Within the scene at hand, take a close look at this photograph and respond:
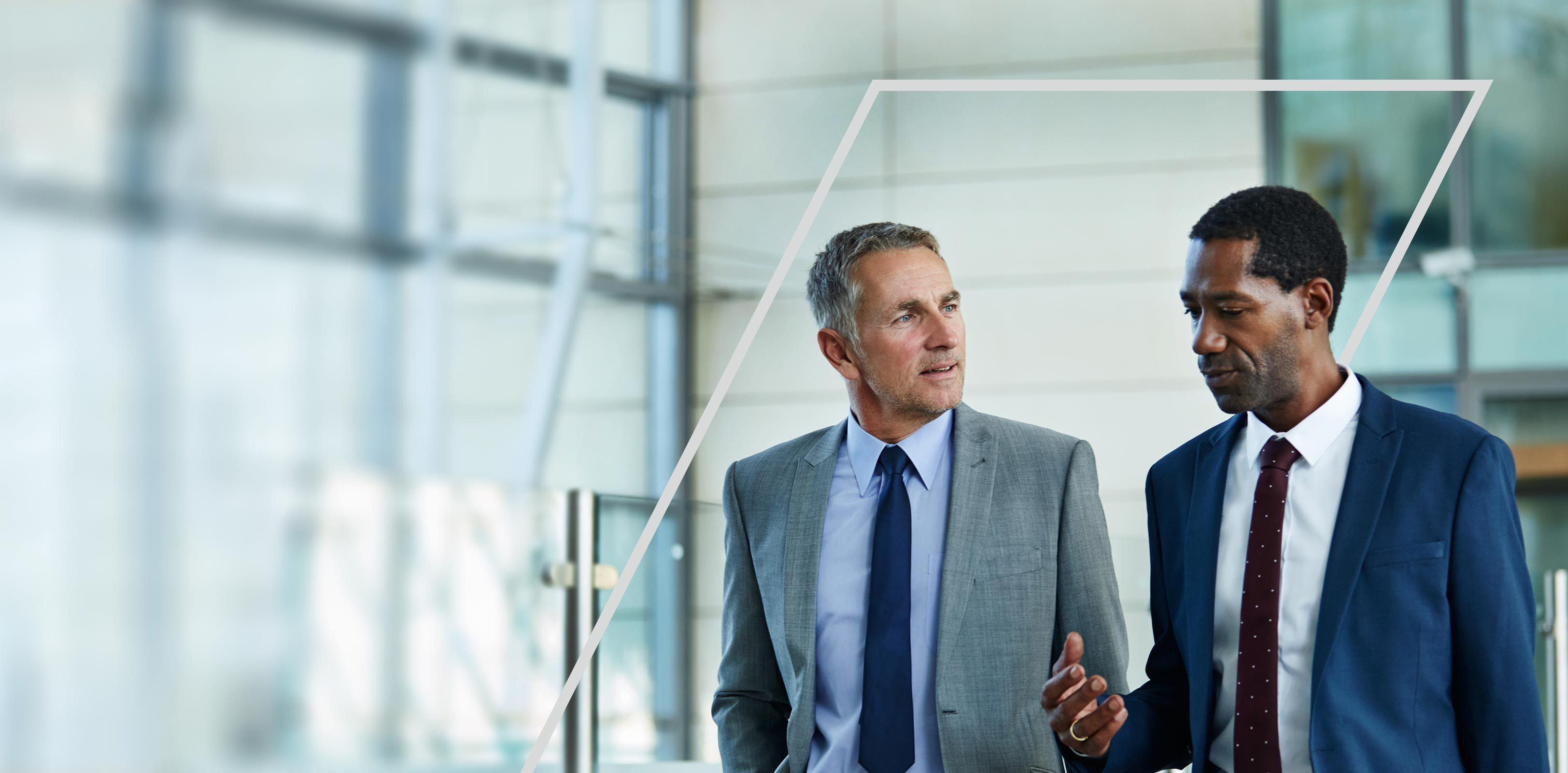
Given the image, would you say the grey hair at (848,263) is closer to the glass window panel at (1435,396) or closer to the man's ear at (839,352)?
the man's ear at (839,352)

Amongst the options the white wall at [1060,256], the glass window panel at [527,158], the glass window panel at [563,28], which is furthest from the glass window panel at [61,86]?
the white wall at [1060,256]

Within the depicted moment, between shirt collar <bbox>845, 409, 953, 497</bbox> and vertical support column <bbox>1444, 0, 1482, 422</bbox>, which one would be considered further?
vertical support column <bbox>1444, 0, 1482, 422</bbox>

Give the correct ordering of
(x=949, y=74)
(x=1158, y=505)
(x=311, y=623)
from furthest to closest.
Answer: (x=311, y=623) → (x=949, y=74) → (x=1158, y=505)

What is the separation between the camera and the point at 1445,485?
138 centimetres

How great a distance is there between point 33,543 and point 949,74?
617 centimetres

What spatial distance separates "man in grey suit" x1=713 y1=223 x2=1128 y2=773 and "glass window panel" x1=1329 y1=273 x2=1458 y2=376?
247 centimetres

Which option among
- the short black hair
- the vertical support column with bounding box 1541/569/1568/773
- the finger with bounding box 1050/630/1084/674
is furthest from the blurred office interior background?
the finger with bounding box 1050/630/1084/674

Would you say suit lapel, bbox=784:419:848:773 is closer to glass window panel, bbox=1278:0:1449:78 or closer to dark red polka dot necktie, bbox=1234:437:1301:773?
dark red polka dot necktie, bbox=1234:437:1301:773

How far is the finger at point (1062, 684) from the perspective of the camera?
146cm

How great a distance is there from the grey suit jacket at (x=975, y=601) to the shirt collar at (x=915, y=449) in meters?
0.02

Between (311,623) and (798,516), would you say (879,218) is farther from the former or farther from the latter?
(311,623)

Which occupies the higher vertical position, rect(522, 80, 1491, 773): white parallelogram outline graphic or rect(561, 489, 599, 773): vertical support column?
rect(522, 80, 1491, 773): white parallelogram outline graphic

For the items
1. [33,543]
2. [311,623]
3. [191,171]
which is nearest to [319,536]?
[311,623]

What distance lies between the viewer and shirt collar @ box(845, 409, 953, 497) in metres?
1.85
